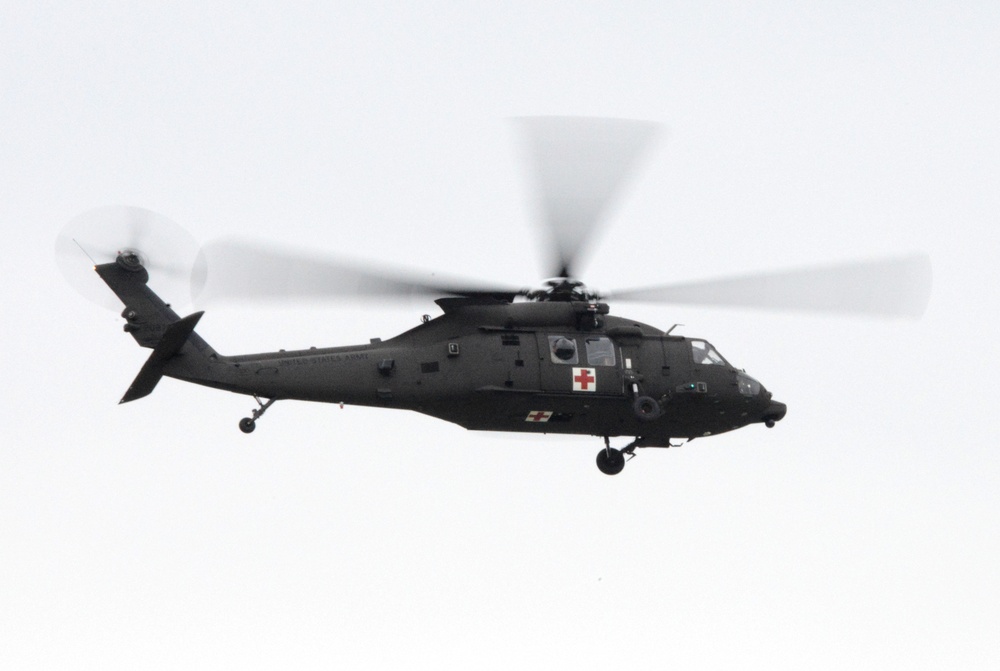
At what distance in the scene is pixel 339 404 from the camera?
116 feet

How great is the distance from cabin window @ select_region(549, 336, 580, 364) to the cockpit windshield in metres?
2.72

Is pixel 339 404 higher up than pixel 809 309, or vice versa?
pixel 809 309

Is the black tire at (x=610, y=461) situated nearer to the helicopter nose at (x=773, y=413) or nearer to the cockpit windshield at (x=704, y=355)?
the cockpit windshield at (x=704, y=355)

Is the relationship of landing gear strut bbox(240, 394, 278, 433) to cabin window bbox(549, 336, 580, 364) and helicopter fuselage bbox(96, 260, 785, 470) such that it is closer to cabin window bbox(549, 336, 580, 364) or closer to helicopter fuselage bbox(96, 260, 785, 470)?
helicopter fuselage bbox(96, 260, 785, 470)

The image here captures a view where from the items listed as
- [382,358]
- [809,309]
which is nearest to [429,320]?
[382,358]

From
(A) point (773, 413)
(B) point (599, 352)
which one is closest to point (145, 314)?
(B) point (599, 352)

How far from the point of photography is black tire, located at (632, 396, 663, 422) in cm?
3612

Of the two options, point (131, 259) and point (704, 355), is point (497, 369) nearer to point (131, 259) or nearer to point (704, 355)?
point (704, 355)

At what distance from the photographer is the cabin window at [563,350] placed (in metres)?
36.1

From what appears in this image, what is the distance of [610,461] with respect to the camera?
3794 centimetres

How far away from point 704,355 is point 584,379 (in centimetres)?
301

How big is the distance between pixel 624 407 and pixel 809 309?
4.23 meters

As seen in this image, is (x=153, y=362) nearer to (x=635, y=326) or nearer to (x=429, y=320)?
(x=429, y=320)

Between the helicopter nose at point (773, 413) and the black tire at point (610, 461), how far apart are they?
314cm
